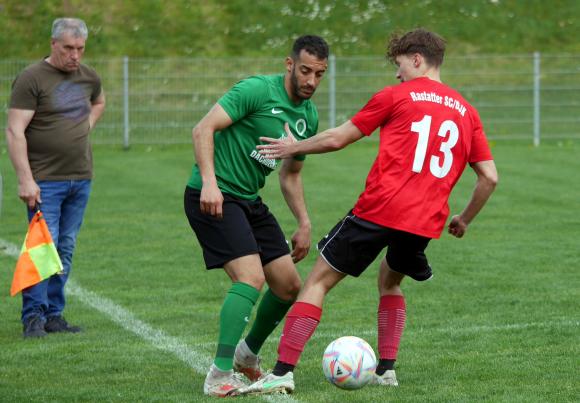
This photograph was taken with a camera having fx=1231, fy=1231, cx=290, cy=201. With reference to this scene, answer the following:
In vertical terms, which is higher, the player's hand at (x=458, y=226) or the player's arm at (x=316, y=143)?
the player's arm at (x=316, y=143)

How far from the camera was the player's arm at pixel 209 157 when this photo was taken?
6363 millimetres

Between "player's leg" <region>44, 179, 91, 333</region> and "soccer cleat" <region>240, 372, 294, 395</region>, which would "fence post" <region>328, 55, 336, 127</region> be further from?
"soccer cleat" <region>240, 372, 294, 395</region>

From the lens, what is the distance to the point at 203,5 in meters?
30.4

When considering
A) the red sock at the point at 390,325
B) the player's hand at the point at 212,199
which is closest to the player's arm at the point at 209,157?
the player's hand at the point at 212,199

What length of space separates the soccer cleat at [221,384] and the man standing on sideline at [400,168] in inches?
2.9

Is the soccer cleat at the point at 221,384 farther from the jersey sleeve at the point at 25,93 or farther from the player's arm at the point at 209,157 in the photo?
the jersey sleeve at the point at 25,93

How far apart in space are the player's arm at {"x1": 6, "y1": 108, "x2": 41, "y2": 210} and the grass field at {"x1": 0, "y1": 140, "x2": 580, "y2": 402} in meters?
0.97

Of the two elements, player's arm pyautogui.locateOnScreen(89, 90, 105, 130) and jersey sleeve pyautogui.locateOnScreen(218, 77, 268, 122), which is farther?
player's arm pyautogui.locateOnScreen(89, 90, 105, 130)

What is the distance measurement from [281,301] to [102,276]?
3994 mm

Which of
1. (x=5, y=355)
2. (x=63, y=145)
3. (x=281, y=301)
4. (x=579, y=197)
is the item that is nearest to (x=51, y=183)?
(x=63, y=145)

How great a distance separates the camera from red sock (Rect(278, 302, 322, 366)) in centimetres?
635

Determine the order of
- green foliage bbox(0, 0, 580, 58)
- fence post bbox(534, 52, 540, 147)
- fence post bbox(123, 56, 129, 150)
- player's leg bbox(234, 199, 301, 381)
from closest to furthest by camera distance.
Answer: player's leg bbox(234, 199, 301, 381) → fence post bbox(123, 56, 129, 150) → fence post bbox(534, 52, 540, 147) → green foliage bbox(0, 0, 580, 58)

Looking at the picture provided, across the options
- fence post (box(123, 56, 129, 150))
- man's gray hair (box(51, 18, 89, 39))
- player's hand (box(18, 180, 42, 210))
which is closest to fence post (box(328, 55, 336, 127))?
fence post (box(123, 56, 129, 150))

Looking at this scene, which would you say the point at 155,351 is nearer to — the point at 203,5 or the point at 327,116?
the point at 327,116
